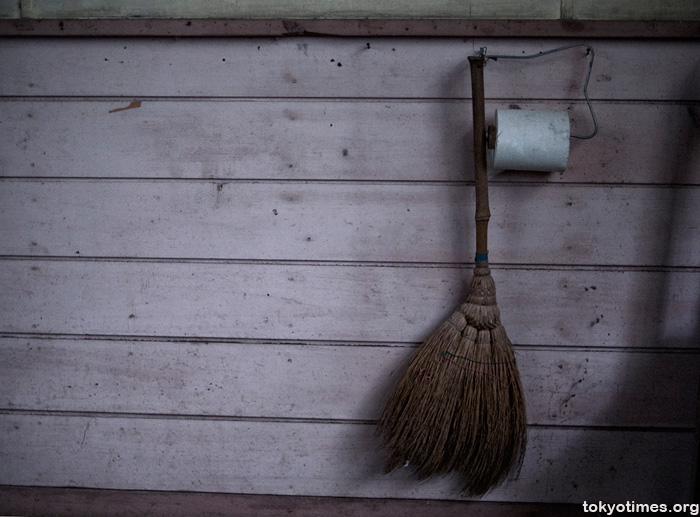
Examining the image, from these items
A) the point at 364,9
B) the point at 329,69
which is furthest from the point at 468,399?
the point at 364,9

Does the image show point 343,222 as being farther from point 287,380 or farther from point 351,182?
point 287,380

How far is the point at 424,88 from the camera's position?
3.93 ft

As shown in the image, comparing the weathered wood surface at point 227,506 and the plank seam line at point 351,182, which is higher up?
the plank seam line at point 351,182

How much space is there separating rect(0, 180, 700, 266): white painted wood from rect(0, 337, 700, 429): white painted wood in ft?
0.74

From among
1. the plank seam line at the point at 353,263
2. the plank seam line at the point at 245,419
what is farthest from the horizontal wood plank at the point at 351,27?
the plank seam line at the point at 245,419

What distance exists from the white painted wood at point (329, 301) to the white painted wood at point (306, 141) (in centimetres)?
22

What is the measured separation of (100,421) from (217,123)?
774mm

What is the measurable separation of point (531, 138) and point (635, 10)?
41 centimetres

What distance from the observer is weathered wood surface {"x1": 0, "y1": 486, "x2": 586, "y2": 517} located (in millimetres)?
1279

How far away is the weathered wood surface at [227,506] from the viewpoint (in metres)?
1.28

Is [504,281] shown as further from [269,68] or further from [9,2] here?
[9,2]

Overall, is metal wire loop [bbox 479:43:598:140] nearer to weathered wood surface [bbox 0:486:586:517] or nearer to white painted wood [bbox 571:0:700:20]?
white painted wood [bbox 571:0:700:20]

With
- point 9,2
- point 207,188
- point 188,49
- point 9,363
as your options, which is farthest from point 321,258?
point 9,2

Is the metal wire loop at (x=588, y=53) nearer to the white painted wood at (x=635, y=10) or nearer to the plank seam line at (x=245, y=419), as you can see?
the white painted wood at (x=635, y=10)
